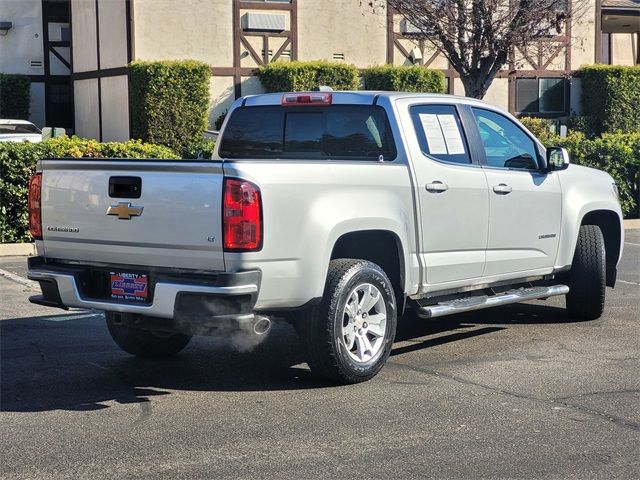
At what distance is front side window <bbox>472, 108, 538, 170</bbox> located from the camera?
329 inches

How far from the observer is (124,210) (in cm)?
651

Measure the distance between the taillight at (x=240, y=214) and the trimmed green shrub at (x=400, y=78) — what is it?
1920 cm

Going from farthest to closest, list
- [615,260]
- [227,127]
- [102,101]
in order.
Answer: [102,101] < [615,260] < [227,127]

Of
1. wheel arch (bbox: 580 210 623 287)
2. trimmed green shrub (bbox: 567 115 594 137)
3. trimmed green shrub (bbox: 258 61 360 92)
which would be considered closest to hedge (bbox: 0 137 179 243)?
wheel arch (bbox: 580 210 623 287)

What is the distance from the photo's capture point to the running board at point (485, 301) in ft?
24.5

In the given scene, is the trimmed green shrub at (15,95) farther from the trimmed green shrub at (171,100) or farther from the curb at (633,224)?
the curb at (633,224)

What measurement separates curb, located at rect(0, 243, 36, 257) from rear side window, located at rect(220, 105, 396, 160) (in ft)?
20.8

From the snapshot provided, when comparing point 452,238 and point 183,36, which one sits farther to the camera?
point 183,36

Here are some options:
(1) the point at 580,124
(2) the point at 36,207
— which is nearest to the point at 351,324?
(2) the point at 36,207

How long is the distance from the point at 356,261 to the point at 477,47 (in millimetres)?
12882

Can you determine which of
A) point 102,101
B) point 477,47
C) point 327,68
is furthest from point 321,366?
point 102,101

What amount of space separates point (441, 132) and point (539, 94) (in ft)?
68.7

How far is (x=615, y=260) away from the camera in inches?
381

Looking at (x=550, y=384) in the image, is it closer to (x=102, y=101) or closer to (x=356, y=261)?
(x=356, y=261)
